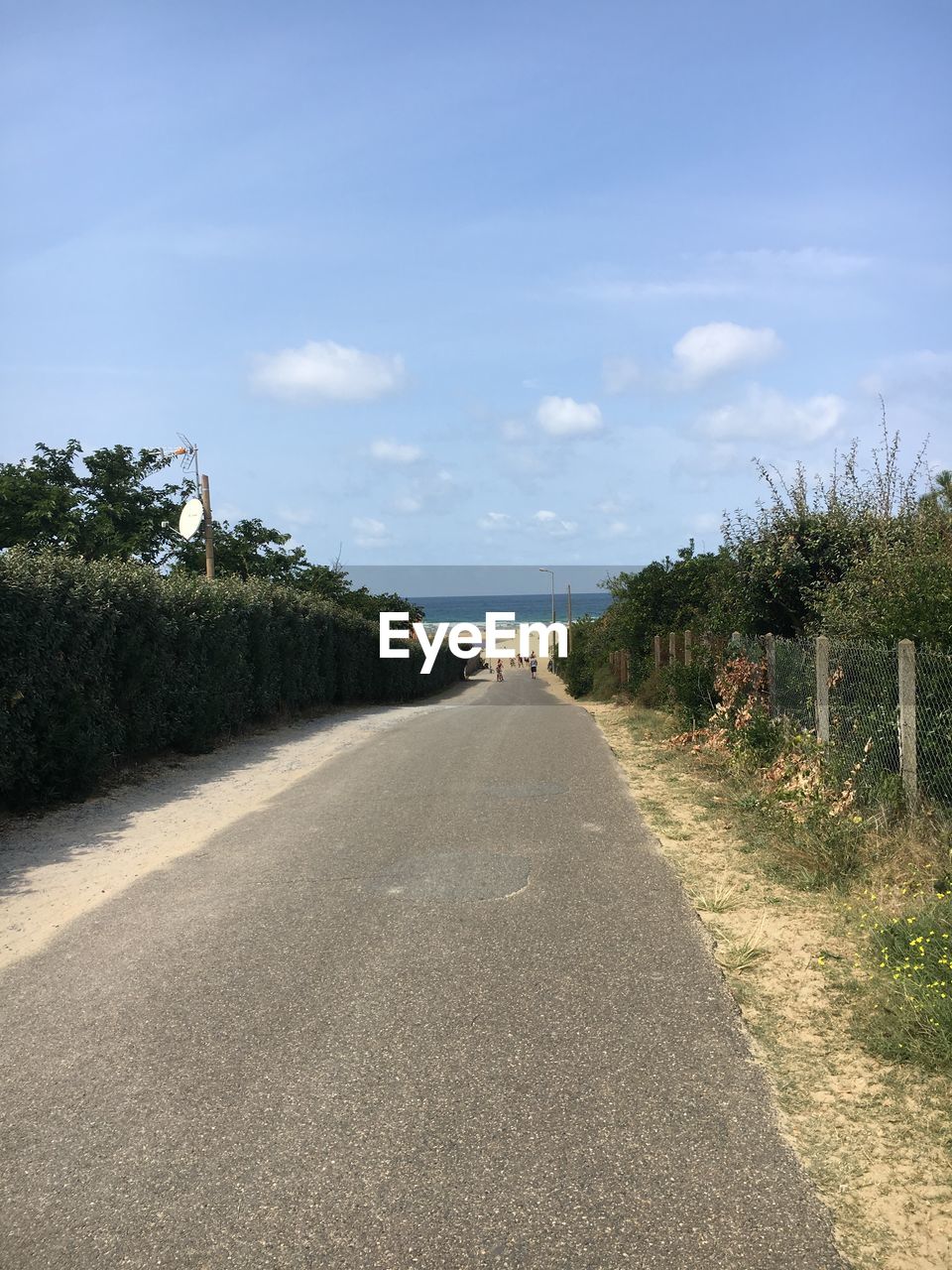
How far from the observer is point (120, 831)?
9.10 metres

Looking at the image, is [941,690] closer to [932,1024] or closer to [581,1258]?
[932,1024]

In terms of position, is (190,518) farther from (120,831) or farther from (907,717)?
(907,717)

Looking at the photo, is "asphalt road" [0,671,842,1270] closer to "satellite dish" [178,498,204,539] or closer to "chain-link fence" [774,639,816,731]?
"chain-link fence" [774,639,816,731]

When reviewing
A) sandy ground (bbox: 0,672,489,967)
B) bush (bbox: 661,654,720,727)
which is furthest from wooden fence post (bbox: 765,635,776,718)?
sandy ground (bbox: 0,672,489,967)

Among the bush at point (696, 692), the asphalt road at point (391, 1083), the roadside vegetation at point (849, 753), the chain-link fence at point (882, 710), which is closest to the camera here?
the asphalt road at point (391, 1083)

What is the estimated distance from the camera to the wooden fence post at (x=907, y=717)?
7.21 metres

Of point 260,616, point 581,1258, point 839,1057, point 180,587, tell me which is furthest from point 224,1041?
point 260,616

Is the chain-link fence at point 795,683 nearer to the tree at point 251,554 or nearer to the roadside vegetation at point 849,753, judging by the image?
the roadside vegetation at point 849,753

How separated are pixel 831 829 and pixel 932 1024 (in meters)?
3.20

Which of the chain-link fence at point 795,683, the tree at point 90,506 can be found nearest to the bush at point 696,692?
the chain-link fence at point 795,683

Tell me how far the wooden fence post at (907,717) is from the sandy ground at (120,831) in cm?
599

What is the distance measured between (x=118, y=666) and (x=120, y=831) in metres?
3.36

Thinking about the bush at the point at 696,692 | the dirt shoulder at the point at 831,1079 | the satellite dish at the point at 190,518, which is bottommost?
the dirt shoulder at the point at 831,1079

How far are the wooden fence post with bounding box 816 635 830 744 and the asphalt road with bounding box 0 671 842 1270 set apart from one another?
3009 millimetres
